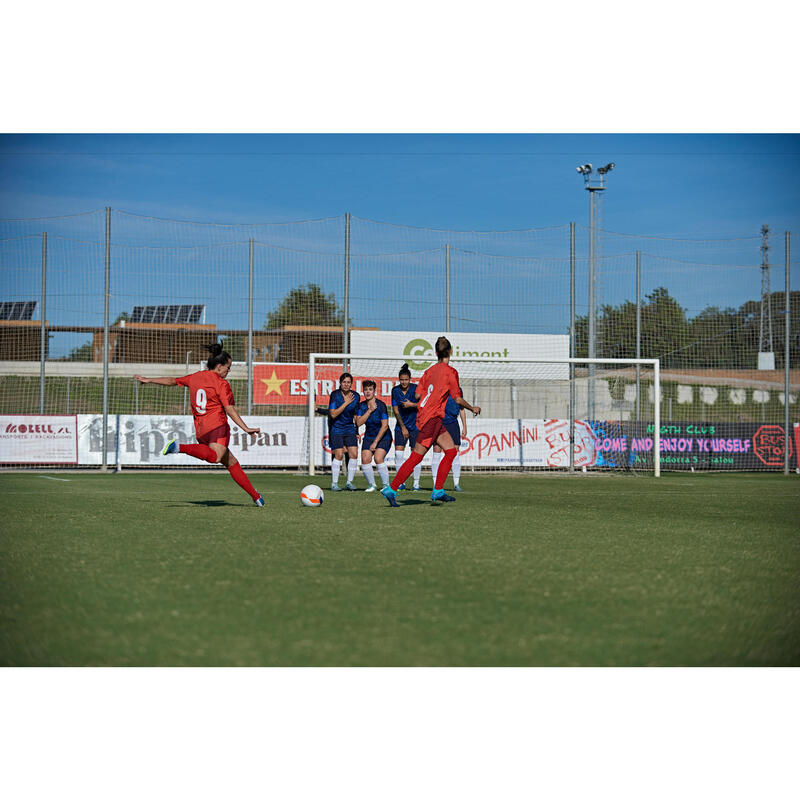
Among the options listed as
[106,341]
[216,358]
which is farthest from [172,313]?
[216,358]

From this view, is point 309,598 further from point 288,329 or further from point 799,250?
point 799,250

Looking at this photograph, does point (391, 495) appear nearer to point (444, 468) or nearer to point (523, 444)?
point (444, 468)

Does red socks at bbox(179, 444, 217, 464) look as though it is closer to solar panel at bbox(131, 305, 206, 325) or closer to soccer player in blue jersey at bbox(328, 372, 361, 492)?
soccer player in blue jersey at bbox(328, 372, 361, 492)

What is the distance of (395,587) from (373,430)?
9324mm

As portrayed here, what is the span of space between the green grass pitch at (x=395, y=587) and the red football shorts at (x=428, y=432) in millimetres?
921

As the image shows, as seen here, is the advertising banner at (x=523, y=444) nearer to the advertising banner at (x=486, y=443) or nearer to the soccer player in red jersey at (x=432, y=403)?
the advertising banner at (x=486, y=443)

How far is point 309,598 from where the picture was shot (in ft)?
15.8

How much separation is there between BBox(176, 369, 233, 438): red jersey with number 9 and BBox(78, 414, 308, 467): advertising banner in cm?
1056

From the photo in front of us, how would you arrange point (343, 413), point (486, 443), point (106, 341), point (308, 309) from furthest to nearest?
1. point (308, 309)
2. point (486, 443)
3. point (106, 341)
4. point (343, 413)

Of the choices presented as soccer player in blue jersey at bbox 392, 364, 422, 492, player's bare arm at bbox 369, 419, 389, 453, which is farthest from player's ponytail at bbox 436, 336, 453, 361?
player's bare arm at bbox 369, 419, 389, 453

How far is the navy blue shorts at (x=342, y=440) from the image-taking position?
1457 centimetres

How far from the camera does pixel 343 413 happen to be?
14328 millimetres

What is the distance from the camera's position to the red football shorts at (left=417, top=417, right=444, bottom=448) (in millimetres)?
10969

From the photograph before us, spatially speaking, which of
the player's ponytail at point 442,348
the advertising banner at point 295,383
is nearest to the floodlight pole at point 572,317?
the advertising banner at point 295,383
